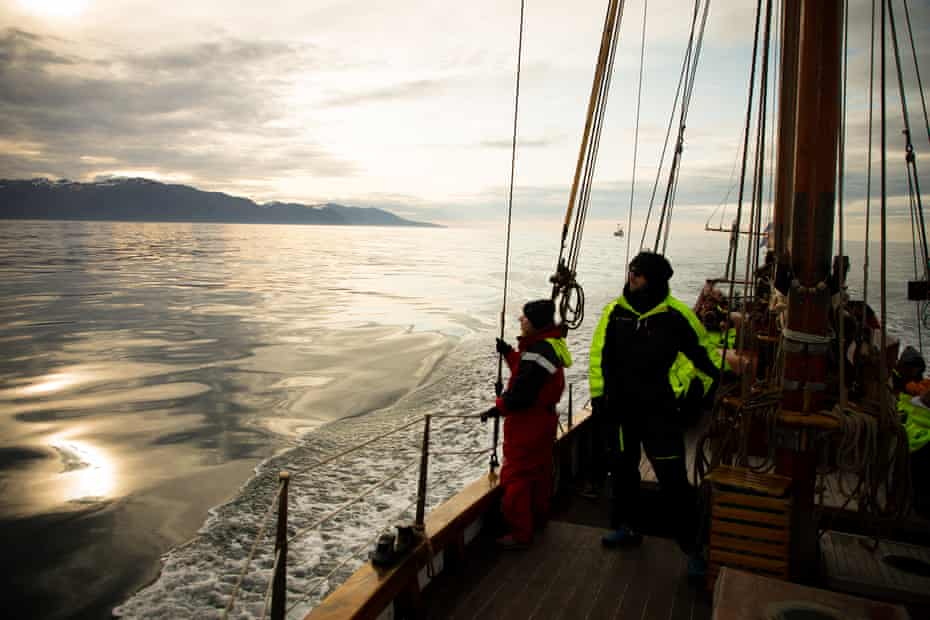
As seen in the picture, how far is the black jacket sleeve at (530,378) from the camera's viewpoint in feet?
11.1

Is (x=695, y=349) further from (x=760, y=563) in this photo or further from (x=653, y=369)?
(x=760, y=563)

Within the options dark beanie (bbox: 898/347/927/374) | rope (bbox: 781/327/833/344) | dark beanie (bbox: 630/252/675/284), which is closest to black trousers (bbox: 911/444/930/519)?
rope (bbox: 781/327/833/344)

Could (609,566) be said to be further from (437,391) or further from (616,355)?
(437,391)

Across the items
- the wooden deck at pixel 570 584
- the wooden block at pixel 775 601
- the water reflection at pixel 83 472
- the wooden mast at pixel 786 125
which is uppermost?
the wooden mast at pixel 786 125

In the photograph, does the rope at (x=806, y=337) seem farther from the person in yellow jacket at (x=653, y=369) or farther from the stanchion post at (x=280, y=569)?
the stanchion post at (x=280, y=569)

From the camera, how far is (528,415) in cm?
353

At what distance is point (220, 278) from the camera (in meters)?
36.2

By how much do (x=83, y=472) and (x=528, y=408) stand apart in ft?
23.5

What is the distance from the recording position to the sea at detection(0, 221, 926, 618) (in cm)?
553

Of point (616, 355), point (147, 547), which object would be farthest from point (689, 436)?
point (147, 547)

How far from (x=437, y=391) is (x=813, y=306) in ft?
33.1

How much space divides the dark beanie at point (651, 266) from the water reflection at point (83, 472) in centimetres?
694

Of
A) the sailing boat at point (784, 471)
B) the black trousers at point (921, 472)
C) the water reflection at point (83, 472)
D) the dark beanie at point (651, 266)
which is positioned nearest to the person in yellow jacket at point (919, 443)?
the black trousers at point (921, 472)

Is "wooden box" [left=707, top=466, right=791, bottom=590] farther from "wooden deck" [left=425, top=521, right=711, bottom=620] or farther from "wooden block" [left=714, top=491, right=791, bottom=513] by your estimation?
"wooden deck" [left=425, top=521, right=711, bottom=620]
